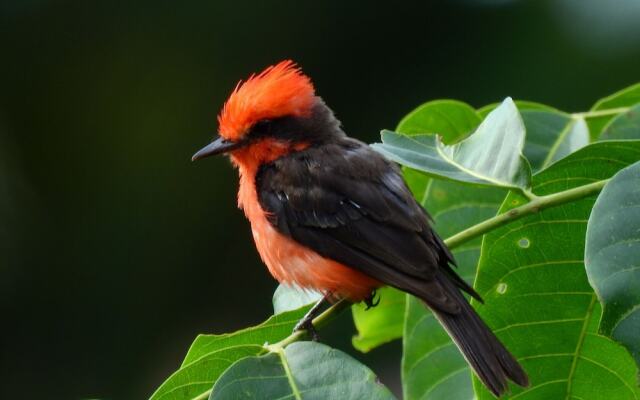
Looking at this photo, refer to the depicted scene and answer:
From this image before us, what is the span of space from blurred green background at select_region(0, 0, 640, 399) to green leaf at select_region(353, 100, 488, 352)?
24.1 ft

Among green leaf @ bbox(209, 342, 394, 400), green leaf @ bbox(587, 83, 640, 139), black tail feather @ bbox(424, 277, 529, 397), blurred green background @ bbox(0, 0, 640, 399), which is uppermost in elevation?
green leaf @ bbox(209, 342, 394, 400)

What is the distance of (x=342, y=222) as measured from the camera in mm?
3830

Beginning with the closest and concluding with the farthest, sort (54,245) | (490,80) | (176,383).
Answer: (176,383) < (490,80) < (54,245)

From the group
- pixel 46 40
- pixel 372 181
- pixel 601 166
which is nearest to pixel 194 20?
pixel 46 40

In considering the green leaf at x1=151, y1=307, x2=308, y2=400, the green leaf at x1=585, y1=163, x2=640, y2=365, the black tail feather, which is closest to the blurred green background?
the black tail feather

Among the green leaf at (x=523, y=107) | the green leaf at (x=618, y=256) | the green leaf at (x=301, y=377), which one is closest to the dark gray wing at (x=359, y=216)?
the green leaf at (x=523, y=107)

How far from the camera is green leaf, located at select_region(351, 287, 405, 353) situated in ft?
11.5

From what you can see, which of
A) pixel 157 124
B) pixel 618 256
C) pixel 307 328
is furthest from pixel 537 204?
pixel 157 124

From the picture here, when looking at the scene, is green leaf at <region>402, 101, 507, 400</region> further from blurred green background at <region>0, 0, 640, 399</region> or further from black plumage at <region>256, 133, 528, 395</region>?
blurred green background at <region>0, 0, 640, 399</region>

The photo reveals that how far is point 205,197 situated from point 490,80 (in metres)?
3.39

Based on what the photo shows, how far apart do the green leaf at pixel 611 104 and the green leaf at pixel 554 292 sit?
0.84 m

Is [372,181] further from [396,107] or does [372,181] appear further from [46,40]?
[46,40]

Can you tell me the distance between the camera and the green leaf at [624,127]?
10.5ft

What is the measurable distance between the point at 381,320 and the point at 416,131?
633mm
